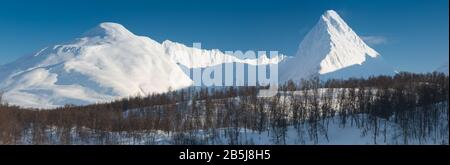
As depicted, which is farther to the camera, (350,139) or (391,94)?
(391,94)

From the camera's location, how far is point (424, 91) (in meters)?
69.2

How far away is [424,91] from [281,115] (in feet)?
54.9

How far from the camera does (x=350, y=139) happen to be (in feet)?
207
